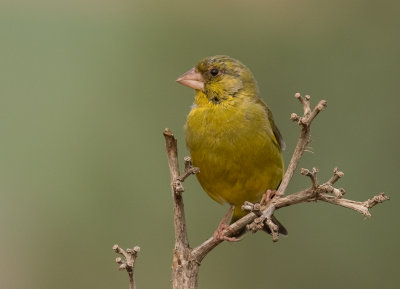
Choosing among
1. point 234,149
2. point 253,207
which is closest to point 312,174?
point 253,207

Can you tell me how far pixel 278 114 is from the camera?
209 inches

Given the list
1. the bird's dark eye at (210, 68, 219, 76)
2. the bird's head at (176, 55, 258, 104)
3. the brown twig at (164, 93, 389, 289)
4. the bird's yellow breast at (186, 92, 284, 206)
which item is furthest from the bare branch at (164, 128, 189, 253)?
the bird's dark eye at (210, 68, 219, 76)

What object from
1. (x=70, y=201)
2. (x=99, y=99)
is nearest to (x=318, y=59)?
(x=99, y=99)

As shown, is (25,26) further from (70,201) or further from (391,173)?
(391,173)

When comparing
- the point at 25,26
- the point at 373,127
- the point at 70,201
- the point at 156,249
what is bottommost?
the point at 156,249

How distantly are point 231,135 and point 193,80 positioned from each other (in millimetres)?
468

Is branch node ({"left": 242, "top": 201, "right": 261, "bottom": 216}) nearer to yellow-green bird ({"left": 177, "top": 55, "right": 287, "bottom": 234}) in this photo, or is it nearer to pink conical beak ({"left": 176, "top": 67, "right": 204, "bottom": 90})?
yellow-green bird ({"left": 177, "top": 55, "right": 287, "bottom": 234})

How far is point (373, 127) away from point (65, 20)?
8.47ft

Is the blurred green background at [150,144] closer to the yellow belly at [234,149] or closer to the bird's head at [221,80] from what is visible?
the bird's head at [221,80]

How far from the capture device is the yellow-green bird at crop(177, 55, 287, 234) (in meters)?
3.79

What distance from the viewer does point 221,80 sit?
4062mm

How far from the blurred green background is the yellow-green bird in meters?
1.25

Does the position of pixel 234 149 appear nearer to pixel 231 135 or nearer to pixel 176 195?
pixel 231 135

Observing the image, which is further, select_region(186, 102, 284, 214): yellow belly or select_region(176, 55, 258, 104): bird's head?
select_region(176, 55, 258, 104): bird's head
